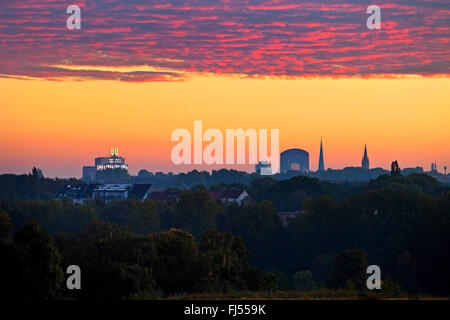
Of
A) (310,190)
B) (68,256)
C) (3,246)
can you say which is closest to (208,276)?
(68,256)

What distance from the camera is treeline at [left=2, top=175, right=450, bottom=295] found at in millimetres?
77812

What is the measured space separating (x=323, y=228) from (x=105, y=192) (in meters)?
90.3

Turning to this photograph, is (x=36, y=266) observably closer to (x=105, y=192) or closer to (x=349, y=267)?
(x=349, y=267)

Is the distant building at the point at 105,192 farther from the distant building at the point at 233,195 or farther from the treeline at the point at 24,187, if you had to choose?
the distant building at the point at 233,195

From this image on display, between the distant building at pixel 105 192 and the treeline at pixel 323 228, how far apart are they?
45.9 m

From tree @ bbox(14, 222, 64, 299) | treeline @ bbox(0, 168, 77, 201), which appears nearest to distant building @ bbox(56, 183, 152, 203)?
treeline @ bbox(0, 168, 77, 201)

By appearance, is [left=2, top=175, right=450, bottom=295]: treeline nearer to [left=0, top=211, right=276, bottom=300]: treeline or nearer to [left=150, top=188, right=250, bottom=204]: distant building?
[left=0, top=211, right=276, bottom=300]: treeline

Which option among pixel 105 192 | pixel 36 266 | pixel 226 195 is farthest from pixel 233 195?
pixel 36 266

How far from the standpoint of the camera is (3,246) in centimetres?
3991

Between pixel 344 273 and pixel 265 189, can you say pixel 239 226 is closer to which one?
pixel 344 273

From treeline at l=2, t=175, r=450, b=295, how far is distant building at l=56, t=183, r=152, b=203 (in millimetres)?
45922

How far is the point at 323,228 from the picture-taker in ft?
330

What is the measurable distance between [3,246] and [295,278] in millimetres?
40974
